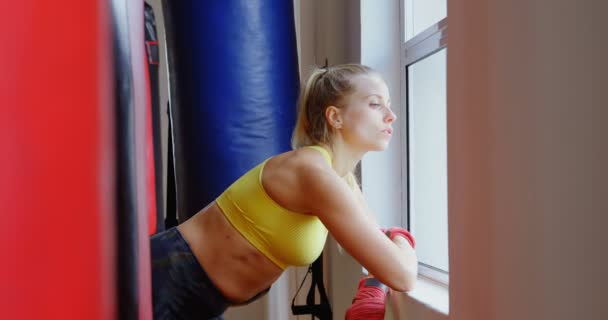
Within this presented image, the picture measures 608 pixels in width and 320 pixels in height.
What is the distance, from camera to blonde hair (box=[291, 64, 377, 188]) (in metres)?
1.53

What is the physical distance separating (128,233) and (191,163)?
5.45 ft

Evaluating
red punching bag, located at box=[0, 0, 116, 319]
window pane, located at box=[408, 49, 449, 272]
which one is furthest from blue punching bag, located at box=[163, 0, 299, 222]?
red punching bag, located at box=[0, 0, 116, 319]

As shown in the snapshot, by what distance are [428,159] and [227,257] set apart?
0.94m

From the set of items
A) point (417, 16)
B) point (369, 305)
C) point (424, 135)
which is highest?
point (417, 16)

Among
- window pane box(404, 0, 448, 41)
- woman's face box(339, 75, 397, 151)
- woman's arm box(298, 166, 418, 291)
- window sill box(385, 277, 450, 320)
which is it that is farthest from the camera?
window pane box(404, 0, 448, 41)

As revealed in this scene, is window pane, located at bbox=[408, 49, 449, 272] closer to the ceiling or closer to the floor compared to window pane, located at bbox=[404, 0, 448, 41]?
closer to the floor

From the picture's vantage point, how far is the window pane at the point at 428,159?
2055 millimetres

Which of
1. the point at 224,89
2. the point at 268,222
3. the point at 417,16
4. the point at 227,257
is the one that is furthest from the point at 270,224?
the point at 417,16

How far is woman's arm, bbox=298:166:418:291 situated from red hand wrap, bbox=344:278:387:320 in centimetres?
18

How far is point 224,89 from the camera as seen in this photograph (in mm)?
1979

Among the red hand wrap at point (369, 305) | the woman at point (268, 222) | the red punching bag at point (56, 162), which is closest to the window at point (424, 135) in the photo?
the red hand wrap at point (369, 305)

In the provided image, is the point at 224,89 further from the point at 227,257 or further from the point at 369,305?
the point at 369,305

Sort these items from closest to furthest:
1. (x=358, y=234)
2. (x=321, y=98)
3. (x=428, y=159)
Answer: (x=358, y=234) < (x=321, y=98) < (x=428, y=159)

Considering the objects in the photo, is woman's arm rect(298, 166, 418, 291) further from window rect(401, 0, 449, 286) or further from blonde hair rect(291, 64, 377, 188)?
window rect(401, 0, 449, 286)
